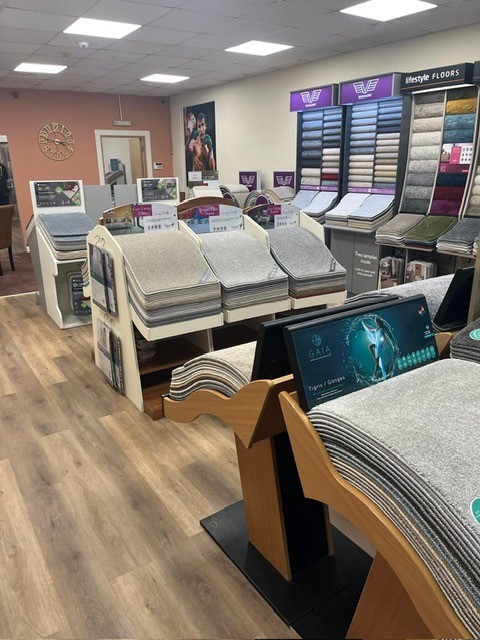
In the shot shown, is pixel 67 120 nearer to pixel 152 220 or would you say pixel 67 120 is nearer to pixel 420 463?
pixel 152 220

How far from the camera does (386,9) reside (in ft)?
Result: 15.6

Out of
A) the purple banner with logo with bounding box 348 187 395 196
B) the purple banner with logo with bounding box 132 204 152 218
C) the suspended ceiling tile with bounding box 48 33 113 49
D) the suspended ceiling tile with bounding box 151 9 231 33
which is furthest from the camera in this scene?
the suspended ceiling tile with bounding box 48 33 113 49

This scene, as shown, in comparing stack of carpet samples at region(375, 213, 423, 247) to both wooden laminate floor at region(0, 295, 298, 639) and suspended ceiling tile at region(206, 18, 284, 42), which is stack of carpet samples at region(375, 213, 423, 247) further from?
wooden laminate floor at region(0, 295, 298, 639)

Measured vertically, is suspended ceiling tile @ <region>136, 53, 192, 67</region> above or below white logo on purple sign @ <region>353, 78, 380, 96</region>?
above

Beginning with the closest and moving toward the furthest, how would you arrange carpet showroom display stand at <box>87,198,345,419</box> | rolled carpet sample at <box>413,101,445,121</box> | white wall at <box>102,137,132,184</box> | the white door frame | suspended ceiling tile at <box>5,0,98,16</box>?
carpet showroom display stand at <box>87,198,345,419</box> → suspended ceiling tile at <box>5,0,98,16</box> → rolled carpet sample at <box>413,101,445,121</box> → the white door frame → white wall at <box>102,137,132,184</box>

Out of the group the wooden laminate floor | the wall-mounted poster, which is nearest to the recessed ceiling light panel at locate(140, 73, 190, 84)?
the wall-mounted poster

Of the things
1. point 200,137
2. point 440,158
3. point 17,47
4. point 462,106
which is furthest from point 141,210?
point 200,137

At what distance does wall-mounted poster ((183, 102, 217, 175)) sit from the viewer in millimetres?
9805

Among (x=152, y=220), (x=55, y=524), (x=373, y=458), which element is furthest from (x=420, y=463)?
(x=152, y=220)

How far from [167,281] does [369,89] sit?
3851 millimetres

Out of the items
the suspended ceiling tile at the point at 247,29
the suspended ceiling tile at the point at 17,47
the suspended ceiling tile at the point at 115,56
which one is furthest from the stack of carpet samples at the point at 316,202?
the suspended ceiling tile at the point at 17,47

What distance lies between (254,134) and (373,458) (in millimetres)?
8583

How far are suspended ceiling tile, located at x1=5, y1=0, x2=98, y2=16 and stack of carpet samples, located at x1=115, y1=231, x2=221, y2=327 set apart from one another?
2928 millimetres

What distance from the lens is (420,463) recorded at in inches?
30.9
